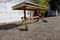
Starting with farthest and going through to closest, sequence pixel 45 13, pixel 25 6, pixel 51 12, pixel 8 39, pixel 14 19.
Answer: pixel 51 12 < pixel 45 13 < pixel 14 19 < pixel 25 6 < pixel 8 39

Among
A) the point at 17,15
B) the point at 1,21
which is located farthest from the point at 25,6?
the point at 17,15

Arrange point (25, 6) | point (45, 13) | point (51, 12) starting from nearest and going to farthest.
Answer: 1. point (25, 6)
2. point (45, 13)
3. point (51, 12)

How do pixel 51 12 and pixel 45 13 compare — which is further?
pixel 51 12

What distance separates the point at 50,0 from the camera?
2231 centimetres

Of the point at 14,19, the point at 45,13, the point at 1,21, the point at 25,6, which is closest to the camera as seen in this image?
the point at 25,6

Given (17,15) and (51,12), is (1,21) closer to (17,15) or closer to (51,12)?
(17,15)

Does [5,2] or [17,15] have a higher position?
[5,2]

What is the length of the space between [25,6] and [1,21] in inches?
181

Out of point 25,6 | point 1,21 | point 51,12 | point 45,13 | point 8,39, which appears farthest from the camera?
point 51,12

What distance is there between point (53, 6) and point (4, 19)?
9.84 meters

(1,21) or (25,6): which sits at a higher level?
(25,6)

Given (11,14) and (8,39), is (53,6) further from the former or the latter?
(8,39)

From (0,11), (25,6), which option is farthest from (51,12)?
(25,6)

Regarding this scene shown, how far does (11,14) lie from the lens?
15312mm
